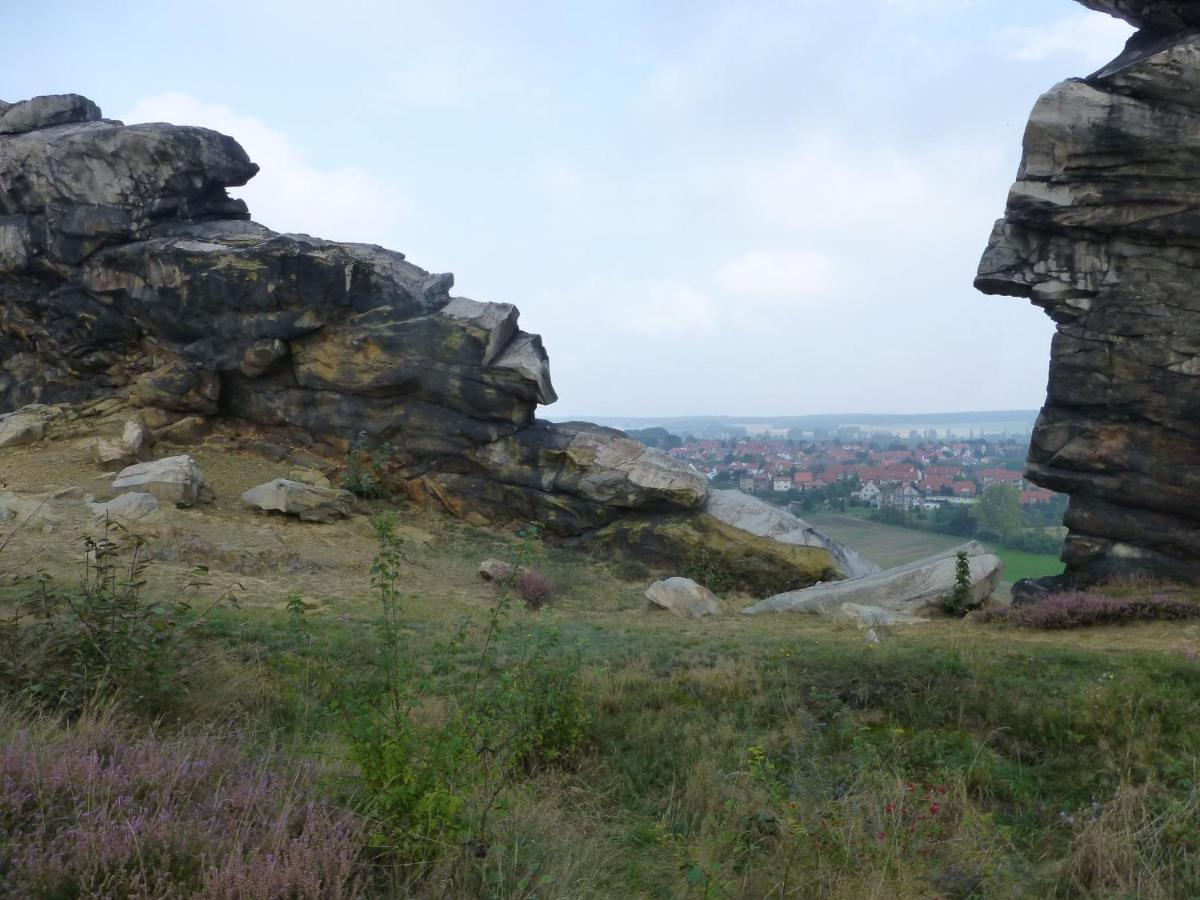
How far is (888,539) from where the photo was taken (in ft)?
82.6

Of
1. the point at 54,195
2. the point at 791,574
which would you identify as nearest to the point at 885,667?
the point at 791,574

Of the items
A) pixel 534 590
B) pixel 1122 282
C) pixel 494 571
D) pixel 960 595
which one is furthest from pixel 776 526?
pixel 1122 282

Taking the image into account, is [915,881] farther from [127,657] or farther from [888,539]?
[888,539]

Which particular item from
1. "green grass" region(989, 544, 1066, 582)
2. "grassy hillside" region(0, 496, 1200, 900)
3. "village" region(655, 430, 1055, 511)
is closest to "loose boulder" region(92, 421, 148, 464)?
"grassy hillside" region(0, 496, 1200, 900)

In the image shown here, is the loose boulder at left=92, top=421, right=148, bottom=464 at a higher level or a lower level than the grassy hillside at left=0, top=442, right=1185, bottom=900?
higher

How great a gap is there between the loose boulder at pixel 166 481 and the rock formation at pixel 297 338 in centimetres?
424

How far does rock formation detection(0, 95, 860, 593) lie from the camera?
873 inches

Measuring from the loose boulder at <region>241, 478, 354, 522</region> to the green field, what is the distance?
12.5 m

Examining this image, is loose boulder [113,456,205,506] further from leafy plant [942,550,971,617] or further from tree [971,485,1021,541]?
tree [971,485,1021,541]

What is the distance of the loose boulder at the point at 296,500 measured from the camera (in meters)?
19.3

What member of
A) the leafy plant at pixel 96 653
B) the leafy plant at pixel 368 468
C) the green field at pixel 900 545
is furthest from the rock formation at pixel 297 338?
the leafy plant at pixel 96 653

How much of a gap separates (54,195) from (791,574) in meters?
23.0

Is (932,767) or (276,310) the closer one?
(932,767)

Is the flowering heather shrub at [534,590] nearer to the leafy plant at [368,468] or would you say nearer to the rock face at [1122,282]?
the leafy plant at [368,468]
